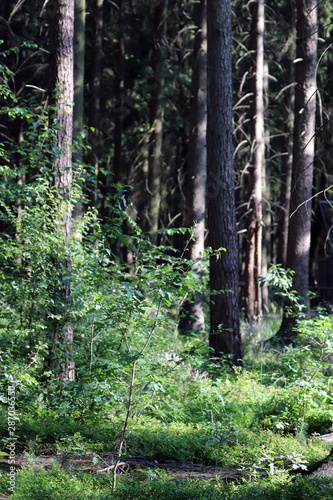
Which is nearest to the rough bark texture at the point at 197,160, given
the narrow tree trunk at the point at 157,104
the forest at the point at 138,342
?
the forest at the point at 138,342

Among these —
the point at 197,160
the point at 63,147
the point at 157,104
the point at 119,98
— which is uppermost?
the point at 119,98

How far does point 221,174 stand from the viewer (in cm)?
923

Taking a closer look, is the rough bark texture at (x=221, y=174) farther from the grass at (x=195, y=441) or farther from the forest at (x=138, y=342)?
the grass at (x=195, y=441)

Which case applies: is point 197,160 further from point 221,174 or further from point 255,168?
point 221,174

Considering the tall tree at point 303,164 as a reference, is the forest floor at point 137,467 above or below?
below

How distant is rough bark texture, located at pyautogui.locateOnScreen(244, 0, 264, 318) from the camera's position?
48.4 ft

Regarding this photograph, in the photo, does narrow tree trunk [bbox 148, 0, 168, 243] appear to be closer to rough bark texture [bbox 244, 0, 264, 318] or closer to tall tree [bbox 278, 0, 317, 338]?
rough bark texture [bbox 244, 0, 264, 318]

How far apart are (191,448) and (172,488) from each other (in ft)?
5.32

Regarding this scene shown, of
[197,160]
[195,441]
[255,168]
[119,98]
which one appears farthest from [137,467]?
[119,98]

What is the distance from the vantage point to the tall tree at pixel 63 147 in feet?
21.5

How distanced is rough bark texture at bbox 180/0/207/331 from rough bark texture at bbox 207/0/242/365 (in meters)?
3.52

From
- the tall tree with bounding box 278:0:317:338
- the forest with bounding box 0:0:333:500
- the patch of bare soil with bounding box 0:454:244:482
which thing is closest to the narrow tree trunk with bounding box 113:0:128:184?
the forest with bounding box 0:0:333:500

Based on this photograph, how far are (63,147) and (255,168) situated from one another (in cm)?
913

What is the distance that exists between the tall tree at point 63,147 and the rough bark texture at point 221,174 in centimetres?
279
